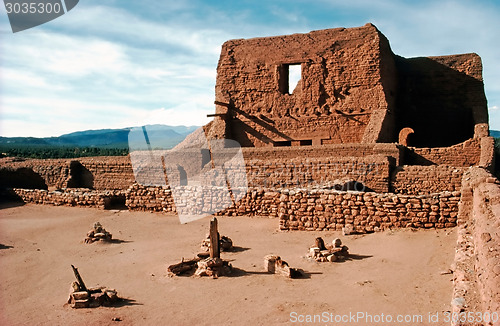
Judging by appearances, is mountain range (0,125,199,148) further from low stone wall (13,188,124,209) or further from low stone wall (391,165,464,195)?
low stone wall (391,165,464,195)

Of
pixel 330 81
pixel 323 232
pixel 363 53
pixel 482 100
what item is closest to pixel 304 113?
pixel 330 81

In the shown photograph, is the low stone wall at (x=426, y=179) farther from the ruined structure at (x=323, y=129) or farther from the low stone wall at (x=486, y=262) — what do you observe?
the low stone wall at (x=486, y=262)

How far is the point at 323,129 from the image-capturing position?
17.9 m

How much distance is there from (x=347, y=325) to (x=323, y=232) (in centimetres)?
437

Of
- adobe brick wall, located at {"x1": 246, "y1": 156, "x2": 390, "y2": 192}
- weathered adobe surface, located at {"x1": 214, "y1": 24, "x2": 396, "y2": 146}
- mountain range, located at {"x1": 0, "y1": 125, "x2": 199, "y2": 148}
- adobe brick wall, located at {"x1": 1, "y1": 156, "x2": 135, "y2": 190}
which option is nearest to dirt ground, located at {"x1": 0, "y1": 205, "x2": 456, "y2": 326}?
adobe brick wall, located at {"x1": 246, "y1": 156, "x2": 390, "y2": 192}

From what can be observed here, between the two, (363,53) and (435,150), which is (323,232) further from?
(363,53)

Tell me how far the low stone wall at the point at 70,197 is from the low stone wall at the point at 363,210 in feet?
23.4

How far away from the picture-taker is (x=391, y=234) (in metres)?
7.96

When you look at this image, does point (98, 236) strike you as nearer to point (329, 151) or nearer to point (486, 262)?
point (329, 151)

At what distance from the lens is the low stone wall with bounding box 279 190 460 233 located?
7.85m

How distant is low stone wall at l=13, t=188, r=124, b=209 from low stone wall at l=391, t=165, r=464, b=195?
28.2 feet

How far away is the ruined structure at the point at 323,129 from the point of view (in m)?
11.7

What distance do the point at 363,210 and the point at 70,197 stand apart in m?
10.3

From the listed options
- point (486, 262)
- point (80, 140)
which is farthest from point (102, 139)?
point (486, 262)
